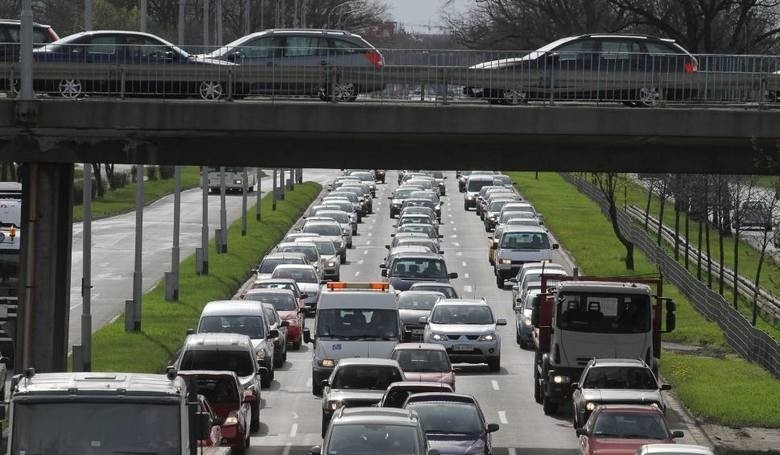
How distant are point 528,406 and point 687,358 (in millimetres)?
7756

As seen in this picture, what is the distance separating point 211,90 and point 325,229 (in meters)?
35.5

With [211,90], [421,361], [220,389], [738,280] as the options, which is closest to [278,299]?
[421,361]

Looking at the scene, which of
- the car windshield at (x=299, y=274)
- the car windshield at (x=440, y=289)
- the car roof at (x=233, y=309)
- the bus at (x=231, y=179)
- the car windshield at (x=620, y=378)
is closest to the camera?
the car windshield at (x=620, y=378)

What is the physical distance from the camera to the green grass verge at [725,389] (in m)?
34.4

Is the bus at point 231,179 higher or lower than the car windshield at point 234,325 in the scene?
lower

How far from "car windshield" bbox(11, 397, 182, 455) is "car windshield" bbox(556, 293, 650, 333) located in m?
16.6

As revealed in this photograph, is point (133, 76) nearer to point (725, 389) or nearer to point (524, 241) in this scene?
point (725, 389)

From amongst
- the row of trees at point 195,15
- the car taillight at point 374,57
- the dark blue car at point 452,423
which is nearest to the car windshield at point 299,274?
the car taillight at point 374,57

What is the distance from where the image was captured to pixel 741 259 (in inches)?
2862

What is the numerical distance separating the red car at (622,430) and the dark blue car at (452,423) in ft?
5.04

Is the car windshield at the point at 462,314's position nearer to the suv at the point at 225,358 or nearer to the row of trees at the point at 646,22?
the suv at the point at 225,358

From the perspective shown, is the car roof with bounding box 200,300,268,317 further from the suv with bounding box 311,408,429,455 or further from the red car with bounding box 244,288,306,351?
the suv with bounding box 311,408,429,455

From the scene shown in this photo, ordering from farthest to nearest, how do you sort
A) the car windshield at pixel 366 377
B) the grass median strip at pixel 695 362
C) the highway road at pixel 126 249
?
the highway road at pixel 126 249
the grass median strip at pixel 695 362
the car windshield at pixel 366 377

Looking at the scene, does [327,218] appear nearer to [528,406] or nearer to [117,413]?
[528,406]
